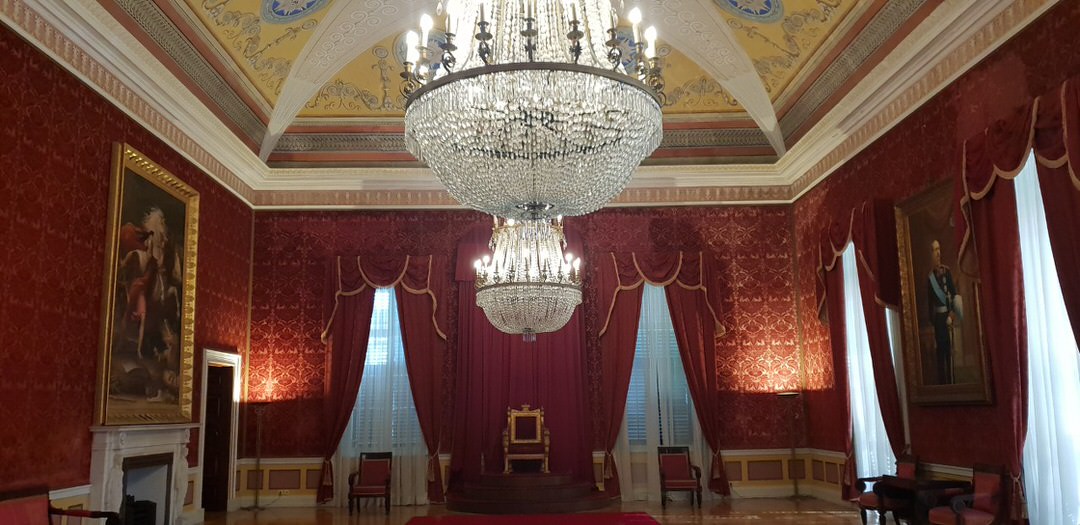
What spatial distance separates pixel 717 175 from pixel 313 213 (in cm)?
597

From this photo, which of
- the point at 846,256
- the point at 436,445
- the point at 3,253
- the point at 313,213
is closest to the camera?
the point at 3,253

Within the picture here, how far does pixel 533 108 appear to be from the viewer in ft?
14.1

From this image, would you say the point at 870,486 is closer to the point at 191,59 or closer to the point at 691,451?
the point at 691,451

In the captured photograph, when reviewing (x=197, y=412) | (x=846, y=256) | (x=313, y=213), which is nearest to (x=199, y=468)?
(x=197, y=412)

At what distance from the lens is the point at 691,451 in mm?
12055

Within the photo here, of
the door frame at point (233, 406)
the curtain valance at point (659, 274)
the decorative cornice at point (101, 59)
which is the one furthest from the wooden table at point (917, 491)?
the decorative cornice at point (101, 59)

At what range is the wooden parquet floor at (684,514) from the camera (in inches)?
384

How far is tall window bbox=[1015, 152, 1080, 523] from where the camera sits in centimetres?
653

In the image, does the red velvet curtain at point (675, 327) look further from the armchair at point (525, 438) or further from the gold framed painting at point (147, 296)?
the gold framed painting at point (147, 296)

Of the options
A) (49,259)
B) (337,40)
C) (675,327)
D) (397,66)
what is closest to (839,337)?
(675,327)

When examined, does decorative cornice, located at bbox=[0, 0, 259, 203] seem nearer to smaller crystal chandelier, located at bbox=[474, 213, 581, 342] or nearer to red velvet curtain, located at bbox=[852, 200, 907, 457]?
smaller crystal chandelier, located at bbox=[474, 213, 581, 342]

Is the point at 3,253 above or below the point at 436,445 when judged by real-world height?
above

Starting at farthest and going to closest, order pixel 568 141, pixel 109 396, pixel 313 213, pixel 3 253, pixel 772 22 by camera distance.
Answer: pixel 313 213, pixel 772 22, pixel 109 396, pixel 3 253, pixel 568 141

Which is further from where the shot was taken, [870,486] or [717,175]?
[717,175]
